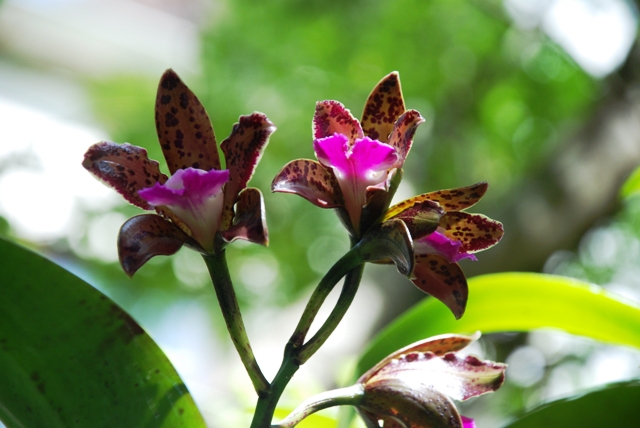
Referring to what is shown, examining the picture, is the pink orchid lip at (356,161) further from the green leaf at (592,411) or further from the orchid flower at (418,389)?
the green leaf at (592,411)

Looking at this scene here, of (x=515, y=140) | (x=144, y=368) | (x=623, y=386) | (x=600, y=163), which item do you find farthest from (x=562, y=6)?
(x=144, y=368)

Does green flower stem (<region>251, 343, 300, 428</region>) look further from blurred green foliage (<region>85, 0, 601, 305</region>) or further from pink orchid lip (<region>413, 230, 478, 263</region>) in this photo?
blurred green foliage (<region>85, 0, 601, 305</region>)

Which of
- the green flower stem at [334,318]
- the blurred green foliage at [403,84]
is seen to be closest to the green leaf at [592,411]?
the green flower stem at [334,318]

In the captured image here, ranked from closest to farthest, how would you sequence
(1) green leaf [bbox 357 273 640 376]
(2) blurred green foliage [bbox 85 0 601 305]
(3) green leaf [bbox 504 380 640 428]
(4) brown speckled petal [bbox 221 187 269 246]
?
(4) brown speckled petal [bbox 221 187 269 246] → (3) green leaf [bbox 504 380 640 428] → (1) green leaf [bbox 357 273 640 376] → (2) blurred green foliage [bbox 85 0 601 305]

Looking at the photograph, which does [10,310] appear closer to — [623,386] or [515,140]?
[623,386]

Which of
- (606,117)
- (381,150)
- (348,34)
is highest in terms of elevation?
(348,34)

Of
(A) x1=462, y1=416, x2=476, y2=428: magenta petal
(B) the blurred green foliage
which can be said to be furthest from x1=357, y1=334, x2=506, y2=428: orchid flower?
(B) the blurred green foliage
